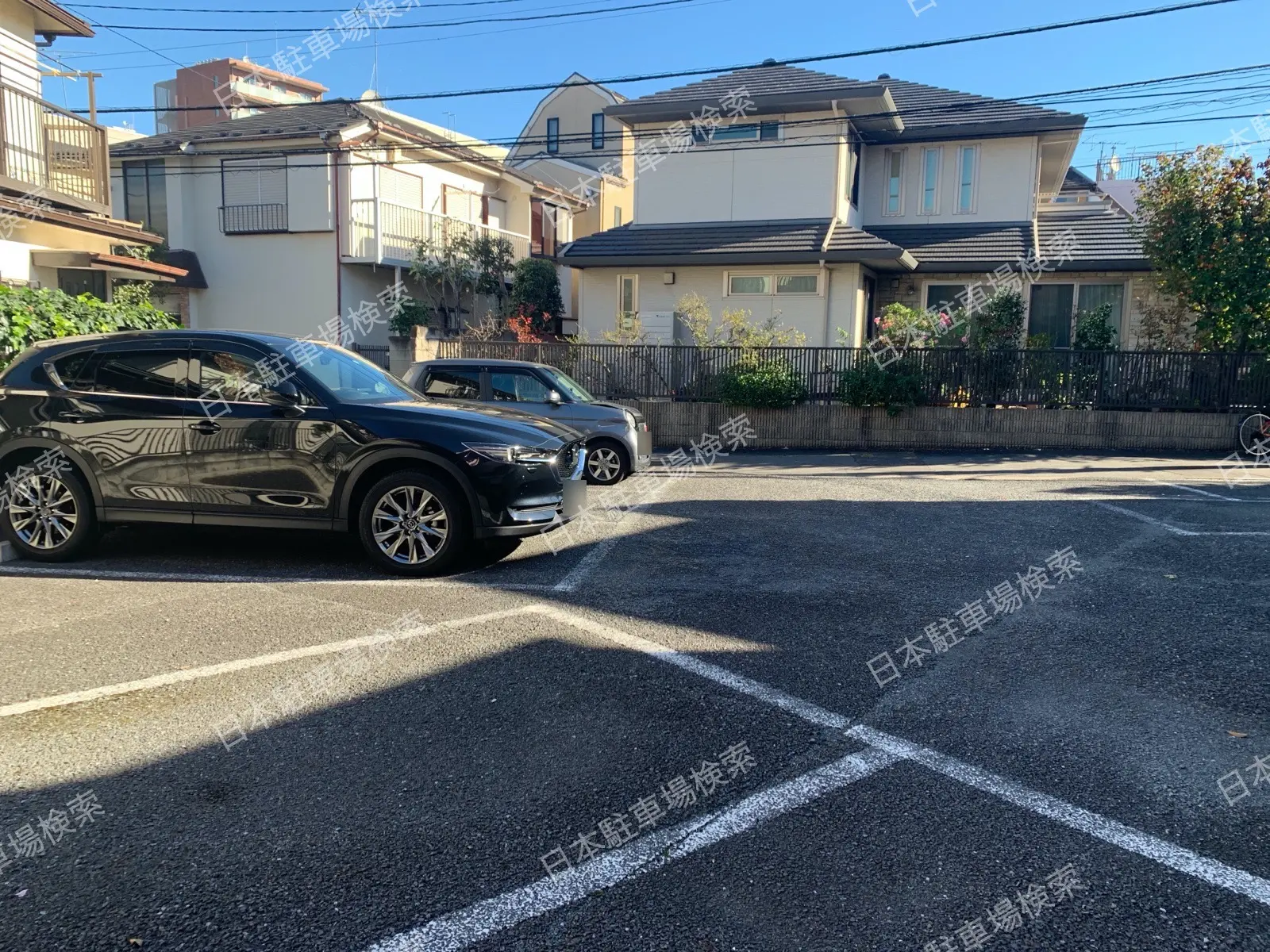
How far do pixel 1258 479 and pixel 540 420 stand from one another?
9.88 m

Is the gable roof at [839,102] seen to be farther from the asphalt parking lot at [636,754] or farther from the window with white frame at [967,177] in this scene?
the asphalt parking lot at [636,754]

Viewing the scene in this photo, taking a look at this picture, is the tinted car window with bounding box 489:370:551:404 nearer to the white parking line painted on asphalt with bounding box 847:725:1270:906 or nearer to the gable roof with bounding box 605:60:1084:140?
the white parking line painted on asphalt with bounding box 847:725:1270:906

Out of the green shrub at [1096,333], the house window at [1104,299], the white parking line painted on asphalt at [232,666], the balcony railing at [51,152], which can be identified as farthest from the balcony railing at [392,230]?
the white parking line painted on asphalt at [232,666]

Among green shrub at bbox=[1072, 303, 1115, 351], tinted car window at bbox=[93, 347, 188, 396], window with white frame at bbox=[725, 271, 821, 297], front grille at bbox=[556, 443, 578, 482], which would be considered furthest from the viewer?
window with white frame at bbox=[725, 271, 821, 297]

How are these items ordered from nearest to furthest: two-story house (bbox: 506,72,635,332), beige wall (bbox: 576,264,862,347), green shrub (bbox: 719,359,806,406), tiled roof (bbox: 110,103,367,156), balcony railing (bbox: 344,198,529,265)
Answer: green shrub (bbox: 719,359,806,406)
beige wall (bbox: 576,264,862,347)
tiled roof (bbox: 110,103,367,156)
balcony railing (bbox: 344,198,529,265)
two-story house (bbox: 506,72,635,332)

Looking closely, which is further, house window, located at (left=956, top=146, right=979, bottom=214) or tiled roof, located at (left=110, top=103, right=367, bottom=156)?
tiled roof, located at (left=110, top=103, right=367, bottom=156)

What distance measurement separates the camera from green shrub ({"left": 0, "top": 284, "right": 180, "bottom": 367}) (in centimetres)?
907

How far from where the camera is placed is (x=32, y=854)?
295 centimetres

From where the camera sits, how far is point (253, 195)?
2230cm

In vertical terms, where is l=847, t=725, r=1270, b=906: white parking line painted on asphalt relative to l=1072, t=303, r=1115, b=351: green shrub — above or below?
below

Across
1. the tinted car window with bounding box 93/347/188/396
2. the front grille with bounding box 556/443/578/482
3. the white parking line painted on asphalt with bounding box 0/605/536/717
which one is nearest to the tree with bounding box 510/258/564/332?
the front grille with bounding box 556/443/578/482

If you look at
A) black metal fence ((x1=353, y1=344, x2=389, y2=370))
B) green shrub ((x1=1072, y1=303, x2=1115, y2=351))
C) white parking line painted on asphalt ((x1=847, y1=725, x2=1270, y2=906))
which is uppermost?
green shrub ((x1=1072, y1=303, x2=1115, y2=351))

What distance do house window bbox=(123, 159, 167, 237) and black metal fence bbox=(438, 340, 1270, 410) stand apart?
1152 centimetres

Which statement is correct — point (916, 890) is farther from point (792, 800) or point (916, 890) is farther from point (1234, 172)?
→ point (1234, 172)
